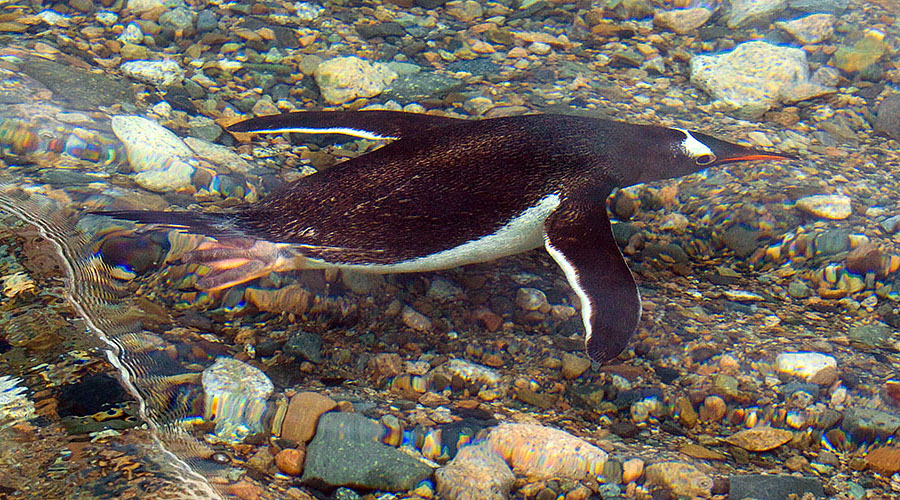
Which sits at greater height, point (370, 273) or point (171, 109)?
point (171, 109)

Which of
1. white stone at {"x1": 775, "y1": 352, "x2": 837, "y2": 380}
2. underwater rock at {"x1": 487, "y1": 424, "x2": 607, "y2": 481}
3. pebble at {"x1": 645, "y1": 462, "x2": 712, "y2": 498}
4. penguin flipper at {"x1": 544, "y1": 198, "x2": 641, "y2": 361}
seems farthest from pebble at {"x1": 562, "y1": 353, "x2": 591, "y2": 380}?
white stone at {"x1": 775, "y1": 352, "x2": 837, "y2": 380}

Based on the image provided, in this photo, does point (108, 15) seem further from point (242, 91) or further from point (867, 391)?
point (867, 391)

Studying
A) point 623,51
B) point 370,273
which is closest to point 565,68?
point 623,51

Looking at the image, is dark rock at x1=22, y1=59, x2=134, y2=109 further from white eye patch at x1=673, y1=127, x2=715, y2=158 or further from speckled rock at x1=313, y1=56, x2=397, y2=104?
white eye patch at x1=673, y1=127, x2=715, y2=158

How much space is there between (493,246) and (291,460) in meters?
0.98

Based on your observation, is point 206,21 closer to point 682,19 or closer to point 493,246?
point 493,246

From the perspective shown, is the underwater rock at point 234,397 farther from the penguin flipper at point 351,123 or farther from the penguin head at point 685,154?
the penguin head at point 685,154

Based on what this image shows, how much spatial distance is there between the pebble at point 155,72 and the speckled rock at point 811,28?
2.85m

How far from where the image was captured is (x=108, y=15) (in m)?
3.47

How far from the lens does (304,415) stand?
1.84 m

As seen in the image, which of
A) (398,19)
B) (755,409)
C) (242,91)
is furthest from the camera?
(398,19)

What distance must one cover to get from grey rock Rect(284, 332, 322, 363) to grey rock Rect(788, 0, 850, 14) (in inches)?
119

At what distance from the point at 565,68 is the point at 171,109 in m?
1.76

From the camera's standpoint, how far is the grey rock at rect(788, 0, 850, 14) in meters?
3.74
